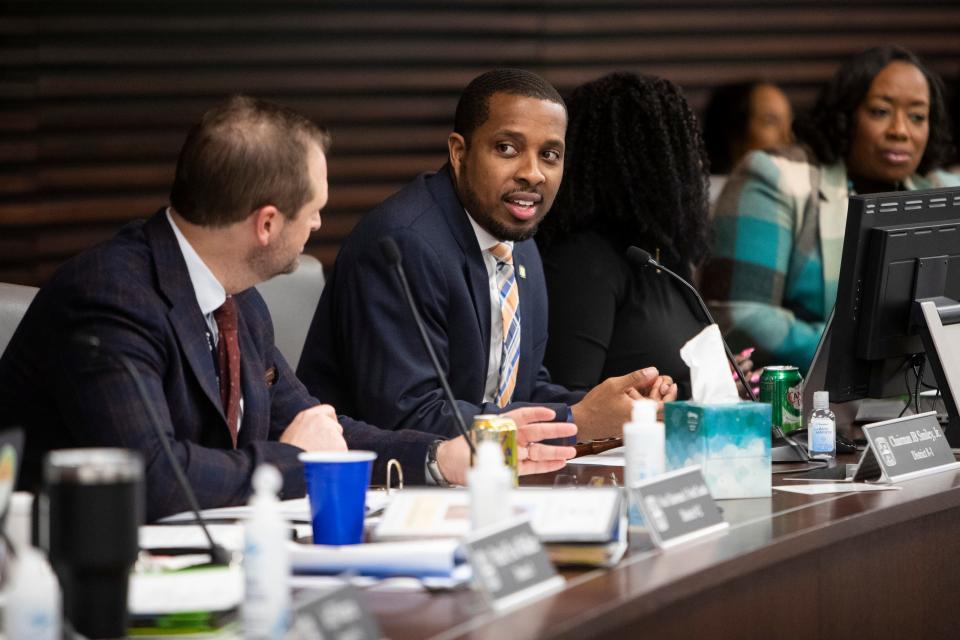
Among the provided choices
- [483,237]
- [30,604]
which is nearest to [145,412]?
[30,604]

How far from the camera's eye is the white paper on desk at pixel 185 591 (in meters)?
1.66

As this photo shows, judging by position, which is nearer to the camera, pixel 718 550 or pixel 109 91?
pixel 718 550

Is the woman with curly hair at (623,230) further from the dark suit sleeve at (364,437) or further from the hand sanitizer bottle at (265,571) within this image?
the hand sanitizer bottle at (265,571)

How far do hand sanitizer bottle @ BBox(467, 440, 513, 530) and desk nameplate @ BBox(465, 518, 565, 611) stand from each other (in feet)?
0.19

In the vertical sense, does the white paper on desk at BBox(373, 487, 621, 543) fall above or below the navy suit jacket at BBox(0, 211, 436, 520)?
below

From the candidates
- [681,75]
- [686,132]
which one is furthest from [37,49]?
[681,75]

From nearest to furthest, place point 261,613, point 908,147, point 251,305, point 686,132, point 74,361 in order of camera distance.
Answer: point 261,613, point 74,361, point 251,305, point 686,132, point 908,147

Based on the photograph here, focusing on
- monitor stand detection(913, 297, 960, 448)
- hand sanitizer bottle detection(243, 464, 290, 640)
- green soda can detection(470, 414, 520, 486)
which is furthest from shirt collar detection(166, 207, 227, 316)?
monitor stand detection(913, 297, 960, 448)

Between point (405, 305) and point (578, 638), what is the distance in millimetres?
A: 1363

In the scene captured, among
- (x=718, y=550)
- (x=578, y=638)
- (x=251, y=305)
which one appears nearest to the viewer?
(x=578, y=638)

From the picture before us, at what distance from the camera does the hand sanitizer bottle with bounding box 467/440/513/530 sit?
6.16 feet

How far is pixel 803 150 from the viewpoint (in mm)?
4473

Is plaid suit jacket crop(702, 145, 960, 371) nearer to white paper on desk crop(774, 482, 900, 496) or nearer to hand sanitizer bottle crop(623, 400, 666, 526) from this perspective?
white paper on desk crop(774, 482, 900, 496)

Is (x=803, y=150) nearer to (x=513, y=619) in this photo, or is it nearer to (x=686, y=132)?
(x=686, y=132)
